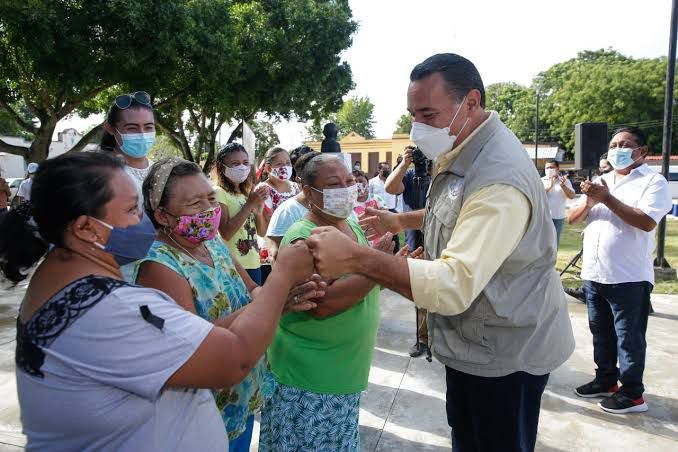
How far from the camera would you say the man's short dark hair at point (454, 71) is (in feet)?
6.39

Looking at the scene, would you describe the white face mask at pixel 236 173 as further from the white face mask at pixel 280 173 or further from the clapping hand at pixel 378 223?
the clapping hand at pixel 378 223

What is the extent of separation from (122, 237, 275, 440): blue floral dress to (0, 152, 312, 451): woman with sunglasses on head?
0.36 meters

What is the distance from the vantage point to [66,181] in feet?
4.25

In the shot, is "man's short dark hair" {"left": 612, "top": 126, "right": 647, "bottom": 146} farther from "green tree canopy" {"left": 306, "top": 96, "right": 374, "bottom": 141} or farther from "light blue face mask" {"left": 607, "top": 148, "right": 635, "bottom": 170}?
"green tree canopy" {"left": 306, "top": 96, "right": 374, "bottom": 141}

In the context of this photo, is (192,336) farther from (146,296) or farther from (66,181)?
(66,181)

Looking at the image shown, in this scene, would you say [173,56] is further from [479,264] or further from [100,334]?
[100,334]

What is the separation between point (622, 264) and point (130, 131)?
372cm

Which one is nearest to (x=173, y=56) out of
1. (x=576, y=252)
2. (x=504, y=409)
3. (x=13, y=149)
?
(x=13, y=149)

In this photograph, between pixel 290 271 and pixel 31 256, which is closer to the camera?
pixel 31 256

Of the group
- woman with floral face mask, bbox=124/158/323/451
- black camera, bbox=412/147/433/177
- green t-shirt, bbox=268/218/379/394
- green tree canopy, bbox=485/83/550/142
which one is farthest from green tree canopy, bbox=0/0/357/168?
green tree canopy, bbox=485/83/550/142

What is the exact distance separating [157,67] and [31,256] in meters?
10.6

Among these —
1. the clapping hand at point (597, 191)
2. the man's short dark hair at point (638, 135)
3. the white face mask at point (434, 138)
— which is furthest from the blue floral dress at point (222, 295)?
the man's short dark hair at point (638, 135)

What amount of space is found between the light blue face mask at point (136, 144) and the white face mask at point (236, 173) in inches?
42.8

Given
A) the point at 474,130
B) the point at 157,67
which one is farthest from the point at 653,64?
the point at 474,130
